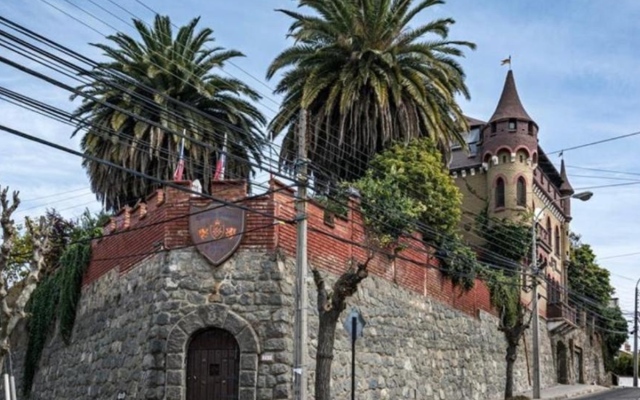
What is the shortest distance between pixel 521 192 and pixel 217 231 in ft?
93.5

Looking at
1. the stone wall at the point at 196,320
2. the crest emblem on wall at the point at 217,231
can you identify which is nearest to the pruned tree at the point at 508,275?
the stone wall at the point at 196,320

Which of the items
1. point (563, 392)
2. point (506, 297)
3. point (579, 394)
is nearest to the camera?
point (506, 297)

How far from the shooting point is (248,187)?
23.8 m

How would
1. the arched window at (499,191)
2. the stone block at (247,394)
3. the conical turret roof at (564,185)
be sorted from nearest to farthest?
the stone block at (247,394), the arched window at (499,191), the conical turret roof at (564,185)

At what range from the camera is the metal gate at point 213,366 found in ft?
71.2

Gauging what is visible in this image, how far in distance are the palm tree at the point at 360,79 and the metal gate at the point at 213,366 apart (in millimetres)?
12237

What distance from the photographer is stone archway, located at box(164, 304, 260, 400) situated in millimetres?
21438

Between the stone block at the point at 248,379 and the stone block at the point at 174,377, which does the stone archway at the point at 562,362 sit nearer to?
the stone block at the point at 248,379

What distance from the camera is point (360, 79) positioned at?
33.3 m

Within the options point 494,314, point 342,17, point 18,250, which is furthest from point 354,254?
point 18,250

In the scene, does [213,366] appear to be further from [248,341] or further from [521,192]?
[521,192]

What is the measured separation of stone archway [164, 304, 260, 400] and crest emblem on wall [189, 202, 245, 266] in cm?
137

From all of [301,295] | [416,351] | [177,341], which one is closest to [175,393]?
[177,341]

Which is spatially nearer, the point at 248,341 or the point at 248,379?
the point at 248,379
